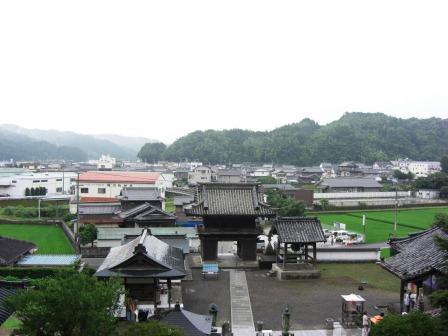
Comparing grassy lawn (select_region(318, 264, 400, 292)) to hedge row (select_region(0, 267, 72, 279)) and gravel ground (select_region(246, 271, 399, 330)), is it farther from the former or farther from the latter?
hedge row (select_region(0, 267, 72, 279))

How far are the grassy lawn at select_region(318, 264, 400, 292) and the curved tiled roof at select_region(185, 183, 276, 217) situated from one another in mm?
6102

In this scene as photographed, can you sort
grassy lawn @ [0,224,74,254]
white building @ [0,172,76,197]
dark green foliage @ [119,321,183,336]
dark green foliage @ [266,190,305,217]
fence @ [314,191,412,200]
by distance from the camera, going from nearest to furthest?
dark green foliage @ [119,321,183,336]
grassy lawn @ [0,224,74,254]
dark green foliage @ [266,190,305,217]
white building @ [0,172,76,197]
fence @ [314,191,412,200]

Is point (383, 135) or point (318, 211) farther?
point (383, 135)

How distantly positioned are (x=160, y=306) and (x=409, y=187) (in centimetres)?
Result: 8154

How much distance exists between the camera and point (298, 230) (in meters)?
32.3

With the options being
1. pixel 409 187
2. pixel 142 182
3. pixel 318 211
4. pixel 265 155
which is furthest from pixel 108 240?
pixel 265 155

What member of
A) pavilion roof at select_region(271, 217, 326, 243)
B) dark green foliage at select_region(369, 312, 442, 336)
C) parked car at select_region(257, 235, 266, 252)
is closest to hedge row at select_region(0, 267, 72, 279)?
pavilion roof at select_region(271, 217, 326, 243)

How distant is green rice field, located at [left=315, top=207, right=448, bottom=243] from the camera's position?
5134 centimetres

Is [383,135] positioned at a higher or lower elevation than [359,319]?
higher

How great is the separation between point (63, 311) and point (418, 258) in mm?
15508

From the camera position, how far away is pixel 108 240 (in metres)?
38.4

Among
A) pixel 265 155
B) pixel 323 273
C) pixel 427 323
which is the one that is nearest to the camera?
pixel 427 323

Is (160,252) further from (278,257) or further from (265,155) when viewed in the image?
(265,155)

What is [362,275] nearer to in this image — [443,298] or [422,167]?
[443,298]
